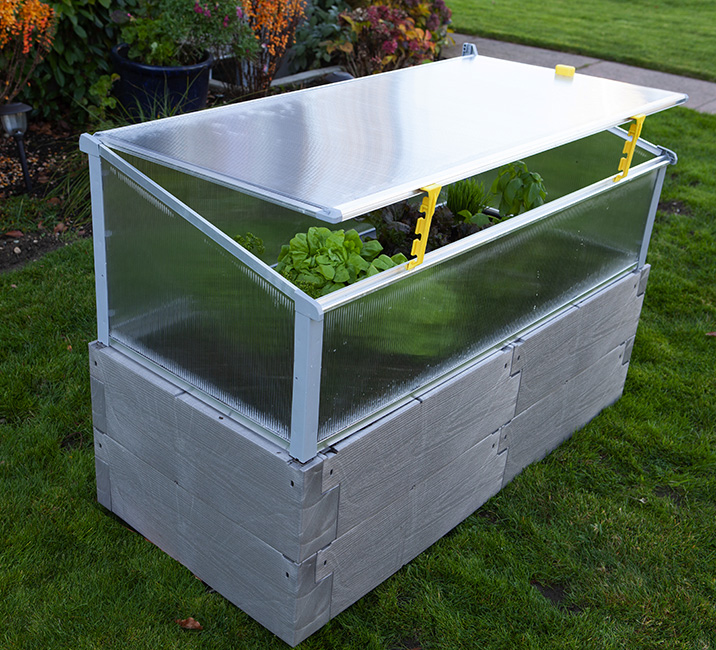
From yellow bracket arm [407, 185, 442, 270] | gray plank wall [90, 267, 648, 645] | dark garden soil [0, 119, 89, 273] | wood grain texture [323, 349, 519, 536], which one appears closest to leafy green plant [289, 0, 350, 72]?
dark garden soil [0, 119, 89, 273]

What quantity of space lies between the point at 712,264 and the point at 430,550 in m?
3.36

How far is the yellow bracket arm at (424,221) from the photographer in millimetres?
2107

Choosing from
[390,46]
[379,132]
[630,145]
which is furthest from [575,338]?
[390,46]

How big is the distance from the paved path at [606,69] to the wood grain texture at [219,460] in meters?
7.48

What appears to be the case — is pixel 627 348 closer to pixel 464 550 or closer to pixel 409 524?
pixel 464 550

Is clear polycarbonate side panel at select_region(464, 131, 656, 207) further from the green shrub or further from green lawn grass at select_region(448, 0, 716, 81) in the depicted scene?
green lawn grass at select_region(448, 0, 716, 81)

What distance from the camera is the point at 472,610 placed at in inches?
106

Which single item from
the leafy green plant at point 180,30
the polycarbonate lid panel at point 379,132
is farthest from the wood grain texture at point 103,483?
the leafy green plant at point 180,30

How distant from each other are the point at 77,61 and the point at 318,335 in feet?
15.3

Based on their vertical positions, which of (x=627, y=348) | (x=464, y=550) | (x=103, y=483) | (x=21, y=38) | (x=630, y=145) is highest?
(x=630, y=145)

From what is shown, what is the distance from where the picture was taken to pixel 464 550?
2.93m

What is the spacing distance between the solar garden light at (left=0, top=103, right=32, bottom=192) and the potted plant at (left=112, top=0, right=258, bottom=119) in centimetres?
77

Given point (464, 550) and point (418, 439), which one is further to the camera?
point (464, 550)

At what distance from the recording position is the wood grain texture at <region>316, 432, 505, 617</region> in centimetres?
248
